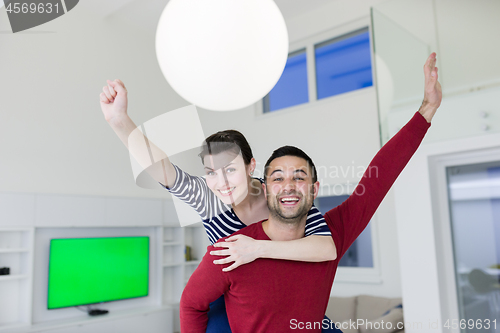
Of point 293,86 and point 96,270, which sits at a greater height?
point 293,86

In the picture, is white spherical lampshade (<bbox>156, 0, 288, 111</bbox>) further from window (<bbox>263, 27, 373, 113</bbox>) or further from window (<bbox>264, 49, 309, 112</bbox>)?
window (<bbox>264, 49, 309, 112</bbox>)

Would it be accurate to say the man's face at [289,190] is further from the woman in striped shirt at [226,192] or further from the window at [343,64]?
the window at [343,64]

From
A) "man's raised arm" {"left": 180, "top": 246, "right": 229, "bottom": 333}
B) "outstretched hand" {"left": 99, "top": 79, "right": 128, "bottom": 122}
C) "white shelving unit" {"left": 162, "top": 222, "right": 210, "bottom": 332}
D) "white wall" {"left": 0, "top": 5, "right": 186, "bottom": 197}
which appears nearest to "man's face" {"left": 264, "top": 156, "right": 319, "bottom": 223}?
"man's raised arm" {"left": 180, "top": 246, "right": 229, "bottom": 333}

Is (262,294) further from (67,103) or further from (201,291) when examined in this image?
(67,103)

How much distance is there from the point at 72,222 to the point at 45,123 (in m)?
1.15

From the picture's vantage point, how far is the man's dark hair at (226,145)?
1.29 metres

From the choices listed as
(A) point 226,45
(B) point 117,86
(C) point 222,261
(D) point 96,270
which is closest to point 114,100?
(B) point 117,86

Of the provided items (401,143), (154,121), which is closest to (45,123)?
(154,121)

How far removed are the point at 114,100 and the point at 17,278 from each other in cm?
375

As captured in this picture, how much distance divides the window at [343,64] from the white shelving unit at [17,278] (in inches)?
148

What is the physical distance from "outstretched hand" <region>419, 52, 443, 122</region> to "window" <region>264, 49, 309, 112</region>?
3.97 m

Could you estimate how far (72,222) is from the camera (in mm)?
4465

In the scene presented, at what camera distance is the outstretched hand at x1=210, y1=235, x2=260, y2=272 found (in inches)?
43.7

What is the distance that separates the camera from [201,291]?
1156 millimetres
